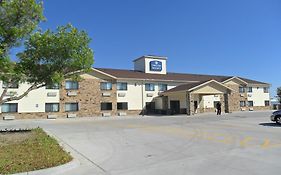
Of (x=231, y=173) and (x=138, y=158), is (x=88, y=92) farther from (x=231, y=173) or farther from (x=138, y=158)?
(x=231, y=173)

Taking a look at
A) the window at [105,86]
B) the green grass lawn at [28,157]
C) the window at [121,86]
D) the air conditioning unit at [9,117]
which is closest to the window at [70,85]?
the window at [105,86]

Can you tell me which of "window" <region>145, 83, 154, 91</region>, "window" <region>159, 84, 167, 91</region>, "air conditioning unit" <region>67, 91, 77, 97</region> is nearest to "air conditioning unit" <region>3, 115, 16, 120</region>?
"air conditioning unit" <region>67, 91, 77, 97</region>

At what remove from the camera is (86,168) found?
265 inches

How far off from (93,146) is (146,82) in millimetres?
26133

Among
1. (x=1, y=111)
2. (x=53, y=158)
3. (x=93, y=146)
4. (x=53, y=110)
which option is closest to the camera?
(x=53, y=158)

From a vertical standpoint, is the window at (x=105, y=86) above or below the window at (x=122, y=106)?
above

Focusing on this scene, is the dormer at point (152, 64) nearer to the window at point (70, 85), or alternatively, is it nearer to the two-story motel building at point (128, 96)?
the two-story motel building at point (128, 96)

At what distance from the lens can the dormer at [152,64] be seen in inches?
1617

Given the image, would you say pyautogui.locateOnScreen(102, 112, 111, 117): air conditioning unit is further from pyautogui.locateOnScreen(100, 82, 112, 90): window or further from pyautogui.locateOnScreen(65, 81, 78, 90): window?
pyautogui.locateOnScreen(65, 81, 78, 90): window

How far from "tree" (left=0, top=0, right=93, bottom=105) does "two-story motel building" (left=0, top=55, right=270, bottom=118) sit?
13.4m

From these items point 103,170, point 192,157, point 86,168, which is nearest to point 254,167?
point 192,157

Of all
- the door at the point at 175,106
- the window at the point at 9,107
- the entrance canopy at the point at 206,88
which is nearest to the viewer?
the window at the point at 9,107

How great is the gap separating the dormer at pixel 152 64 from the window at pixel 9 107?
788 inches

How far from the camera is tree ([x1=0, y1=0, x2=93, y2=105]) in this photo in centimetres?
1178
